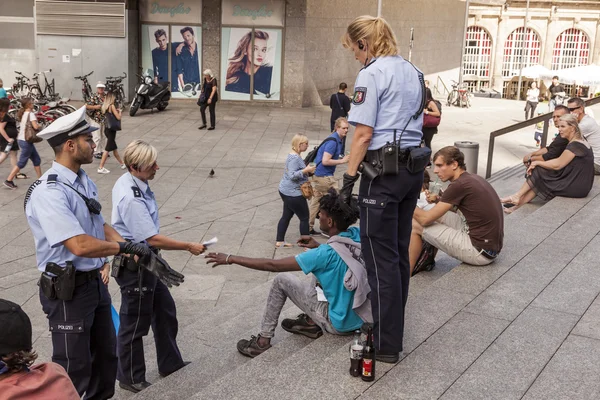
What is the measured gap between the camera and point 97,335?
4773 mm

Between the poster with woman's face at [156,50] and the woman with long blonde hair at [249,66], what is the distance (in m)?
2.03

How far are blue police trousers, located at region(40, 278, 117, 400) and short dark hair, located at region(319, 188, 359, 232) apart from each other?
1.50 metres

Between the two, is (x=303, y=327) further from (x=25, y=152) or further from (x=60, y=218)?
(x=25, y=152)

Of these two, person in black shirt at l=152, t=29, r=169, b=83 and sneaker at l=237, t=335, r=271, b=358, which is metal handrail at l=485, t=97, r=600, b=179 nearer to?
sneaker at l=237, t=335, r=271, b=358

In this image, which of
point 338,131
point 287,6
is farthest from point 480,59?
point 338,131

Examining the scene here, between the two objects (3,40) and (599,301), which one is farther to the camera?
(3,40)

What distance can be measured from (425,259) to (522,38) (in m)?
47.0

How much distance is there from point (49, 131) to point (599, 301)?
4.06 m

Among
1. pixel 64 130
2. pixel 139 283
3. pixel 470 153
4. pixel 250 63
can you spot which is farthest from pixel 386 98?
pixel 250 63

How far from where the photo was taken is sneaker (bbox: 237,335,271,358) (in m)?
5.39

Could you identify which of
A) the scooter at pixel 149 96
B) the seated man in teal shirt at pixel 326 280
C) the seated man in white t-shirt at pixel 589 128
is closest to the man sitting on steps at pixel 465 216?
the seated man in teal shirt at pixel 326 280

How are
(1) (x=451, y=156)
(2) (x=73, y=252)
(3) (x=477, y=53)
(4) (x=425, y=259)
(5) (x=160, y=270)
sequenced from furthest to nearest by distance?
(3) (x=477, y=53) < (4) (x=425, y=259) < (1) (x=451, y=156) < (5) (x=160, y=270) < (2) (x=73, y=252)

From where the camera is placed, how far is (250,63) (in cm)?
2483

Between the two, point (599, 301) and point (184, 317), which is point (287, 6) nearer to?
point (184, 317)
